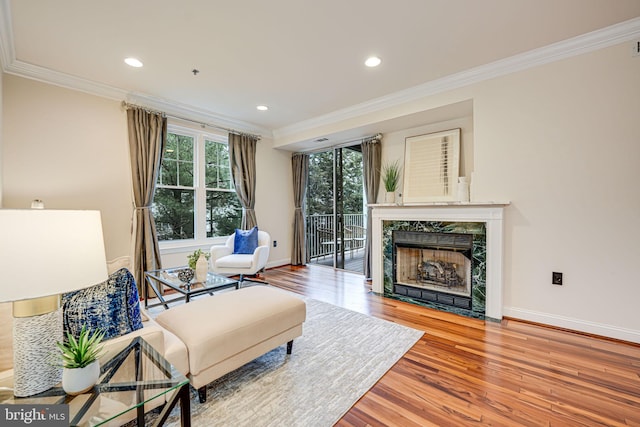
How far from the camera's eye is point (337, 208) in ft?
17.3

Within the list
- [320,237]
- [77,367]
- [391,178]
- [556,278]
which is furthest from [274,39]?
[320,237]

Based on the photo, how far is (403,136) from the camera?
420 centimetres

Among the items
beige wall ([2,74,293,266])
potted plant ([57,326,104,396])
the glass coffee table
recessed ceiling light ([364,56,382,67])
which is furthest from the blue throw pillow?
potted plant ([57,326,104,396])

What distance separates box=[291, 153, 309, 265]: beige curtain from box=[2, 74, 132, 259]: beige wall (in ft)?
9.56

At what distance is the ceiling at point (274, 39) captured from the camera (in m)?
2.06

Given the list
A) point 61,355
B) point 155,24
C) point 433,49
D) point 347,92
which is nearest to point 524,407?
point 61,355

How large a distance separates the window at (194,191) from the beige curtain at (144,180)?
318mm

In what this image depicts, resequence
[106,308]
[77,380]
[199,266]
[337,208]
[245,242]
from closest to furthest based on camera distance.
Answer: [77,380]
[106,308]
[199,266]
[245,242]
[337,208]

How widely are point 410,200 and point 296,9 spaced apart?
2.73 metres

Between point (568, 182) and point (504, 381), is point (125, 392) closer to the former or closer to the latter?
point (504, 381)

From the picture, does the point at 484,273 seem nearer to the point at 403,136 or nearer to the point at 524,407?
the point at 524,407

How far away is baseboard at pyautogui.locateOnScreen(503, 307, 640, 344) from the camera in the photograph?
2.36 meters

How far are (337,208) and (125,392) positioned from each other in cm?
445

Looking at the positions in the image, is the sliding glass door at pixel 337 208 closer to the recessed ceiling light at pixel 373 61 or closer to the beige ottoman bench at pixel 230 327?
the recessed ceiling light at pixel 373 61
